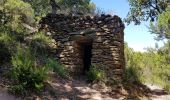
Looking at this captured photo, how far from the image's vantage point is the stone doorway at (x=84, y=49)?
11891 millimetres

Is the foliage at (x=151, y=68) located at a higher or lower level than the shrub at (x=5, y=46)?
lower

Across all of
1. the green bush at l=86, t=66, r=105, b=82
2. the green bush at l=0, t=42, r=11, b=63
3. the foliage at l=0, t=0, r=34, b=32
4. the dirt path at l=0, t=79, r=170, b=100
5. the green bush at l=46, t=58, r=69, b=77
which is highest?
the foliage at l=0, t=0, r=34, b=32

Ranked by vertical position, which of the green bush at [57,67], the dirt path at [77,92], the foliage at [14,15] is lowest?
the dirt path at [77,92]

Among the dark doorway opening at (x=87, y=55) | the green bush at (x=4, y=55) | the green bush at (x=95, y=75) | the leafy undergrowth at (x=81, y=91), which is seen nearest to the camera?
the leafy undergrowth at (x=81, y=91)

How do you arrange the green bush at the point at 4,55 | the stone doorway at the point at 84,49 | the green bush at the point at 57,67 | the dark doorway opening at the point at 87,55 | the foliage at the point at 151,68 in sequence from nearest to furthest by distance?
the green bush at the point at 4,55
the green bush at the point at 57,67
the stone doorway at the point at 84,49
the dark doorway opening at the point at 87,55
the foliage at the point at 151,68

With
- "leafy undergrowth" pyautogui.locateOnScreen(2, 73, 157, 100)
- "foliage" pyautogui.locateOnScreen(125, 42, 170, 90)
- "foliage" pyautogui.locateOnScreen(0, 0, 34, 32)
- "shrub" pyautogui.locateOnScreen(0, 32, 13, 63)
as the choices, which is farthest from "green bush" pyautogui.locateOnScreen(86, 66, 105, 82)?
"foliage" pyautogui.locateOnScreen(0, 0, 34, 32)

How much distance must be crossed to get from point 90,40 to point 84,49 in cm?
97

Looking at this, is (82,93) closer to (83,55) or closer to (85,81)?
(85,81)

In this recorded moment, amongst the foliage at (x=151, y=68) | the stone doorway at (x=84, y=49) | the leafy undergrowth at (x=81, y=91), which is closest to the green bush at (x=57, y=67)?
the leafy undergrowth at (x=81, y=91)

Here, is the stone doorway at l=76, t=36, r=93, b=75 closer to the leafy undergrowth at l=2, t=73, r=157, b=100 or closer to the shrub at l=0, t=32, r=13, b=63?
the leafy undergrowth at l=2, t=73, r=157, b=100

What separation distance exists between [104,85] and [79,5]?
1558 centimetres

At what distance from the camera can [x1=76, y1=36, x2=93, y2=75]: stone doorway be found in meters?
11.9

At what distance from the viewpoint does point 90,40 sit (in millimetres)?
11961

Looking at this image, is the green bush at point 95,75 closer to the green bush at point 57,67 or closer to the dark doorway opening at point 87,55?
the green bush at point 57,67
